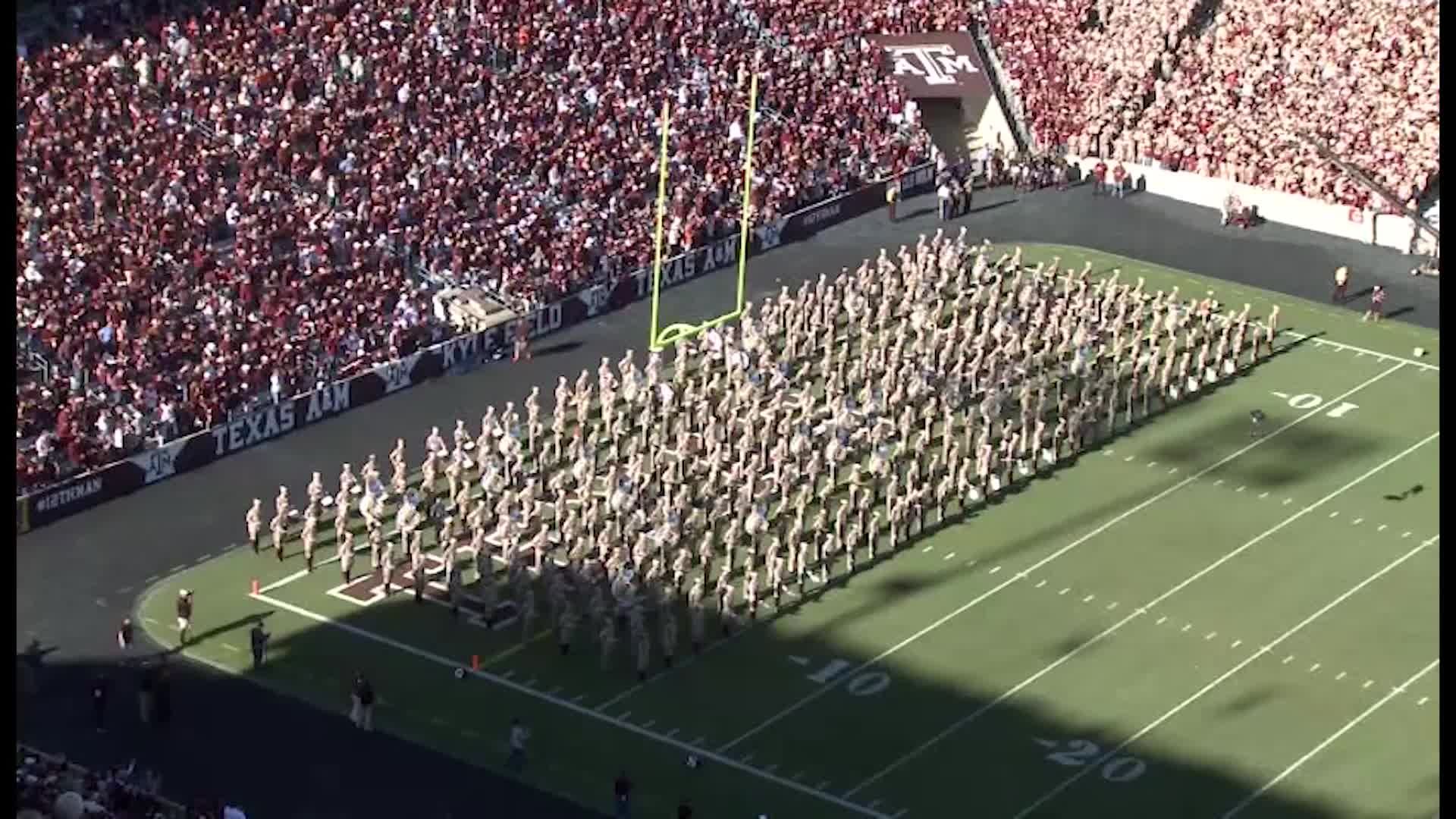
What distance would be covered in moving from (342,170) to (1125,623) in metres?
19.7

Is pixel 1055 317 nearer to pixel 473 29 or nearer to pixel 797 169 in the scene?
pixel 797 169

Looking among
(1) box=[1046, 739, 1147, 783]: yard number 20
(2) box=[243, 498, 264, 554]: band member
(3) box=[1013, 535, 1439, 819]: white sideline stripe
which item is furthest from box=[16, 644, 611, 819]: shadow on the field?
(1) box=[1046, 739, 1147, 783]: yard number 20

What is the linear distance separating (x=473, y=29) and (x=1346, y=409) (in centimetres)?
1986

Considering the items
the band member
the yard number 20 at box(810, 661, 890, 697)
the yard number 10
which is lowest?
the yard number 20 at box(810, 661, 890, 697)

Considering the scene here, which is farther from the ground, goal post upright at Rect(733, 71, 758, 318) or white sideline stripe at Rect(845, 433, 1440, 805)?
goal post upright at Rect(733, 71, 758, 318)

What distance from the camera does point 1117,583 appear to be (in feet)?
138

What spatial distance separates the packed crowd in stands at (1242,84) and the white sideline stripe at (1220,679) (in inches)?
660

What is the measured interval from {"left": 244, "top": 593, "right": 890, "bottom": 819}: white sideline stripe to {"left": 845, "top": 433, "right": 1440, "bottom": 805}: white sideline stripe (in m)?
0.49

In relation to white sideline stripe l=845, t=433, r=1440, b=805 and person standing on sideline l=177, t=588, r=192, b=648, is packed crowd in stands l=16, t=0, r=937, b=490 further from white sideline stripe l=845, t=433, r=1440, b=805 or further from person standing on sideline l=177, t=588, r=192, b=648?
white sideline stripe l=845, t=433, r=1440, b=805

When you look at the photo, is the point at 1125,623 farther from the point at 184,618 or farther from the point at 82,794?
the point at 82,794

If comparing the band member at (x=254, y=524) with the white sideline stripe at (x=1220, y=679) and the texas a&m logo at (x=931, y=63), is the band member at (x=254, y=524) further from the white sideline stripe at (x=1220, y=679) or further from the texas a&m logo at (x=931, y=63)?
the texas a&m logo at (x=931, y=63)

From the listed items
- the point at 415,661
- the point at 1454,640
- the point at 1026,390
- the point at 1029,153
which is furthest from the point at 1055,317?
the point at 1454,640

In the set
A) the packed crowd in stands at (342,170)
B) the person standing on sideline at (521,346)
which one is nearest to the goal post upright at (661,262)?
the packed crowd in stands at (342,170)

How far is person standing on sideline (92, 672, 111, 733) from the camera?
3688 cm
